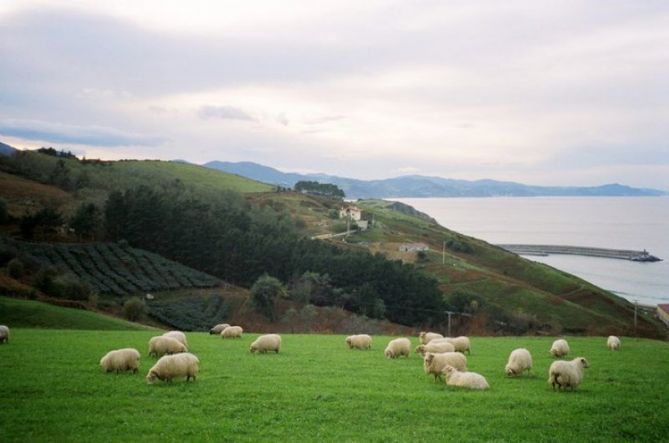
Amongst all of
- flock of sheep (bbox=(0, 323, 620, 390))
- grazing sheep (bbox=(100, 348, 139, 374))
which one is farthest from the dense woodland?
grazing sheep (bbox=(100, 348, 139, 374))

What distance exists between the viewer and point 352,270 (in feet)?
285

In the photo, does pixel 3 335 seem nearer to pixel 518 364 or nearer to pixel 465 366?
pixel 465 366

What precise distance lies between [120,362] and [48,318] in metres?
22.7

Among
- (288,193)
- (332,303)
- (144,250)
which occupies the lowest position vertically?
(332,303)

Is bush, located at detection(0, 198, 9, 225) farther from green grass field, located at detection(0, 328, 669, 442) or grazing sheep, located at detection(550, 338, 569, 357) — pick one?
grazing sheep, located at detection(550, 338, 569, 357)

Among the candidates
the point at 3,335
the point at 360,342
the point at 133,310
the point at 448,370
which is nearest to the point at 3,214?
the point at 133,310

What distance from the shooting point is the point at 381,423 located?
48.3 feet

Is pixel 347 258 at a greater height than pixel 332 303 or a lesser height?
greater

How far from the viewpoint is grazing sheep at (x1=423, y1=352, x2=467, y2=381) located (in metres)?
20.1

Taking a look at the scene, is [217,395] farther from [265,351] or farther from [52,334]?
[52,334]

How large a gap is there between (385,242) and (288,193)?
174 feet

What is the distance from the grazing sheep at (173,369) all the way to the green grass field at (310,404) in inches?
15.8

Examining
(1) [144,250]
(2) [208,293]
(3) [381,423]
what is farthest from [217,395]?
(1) [144,250]

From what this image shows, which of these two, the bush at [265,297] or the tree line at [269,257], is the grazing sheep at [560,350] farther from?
the bush at [265,297]
